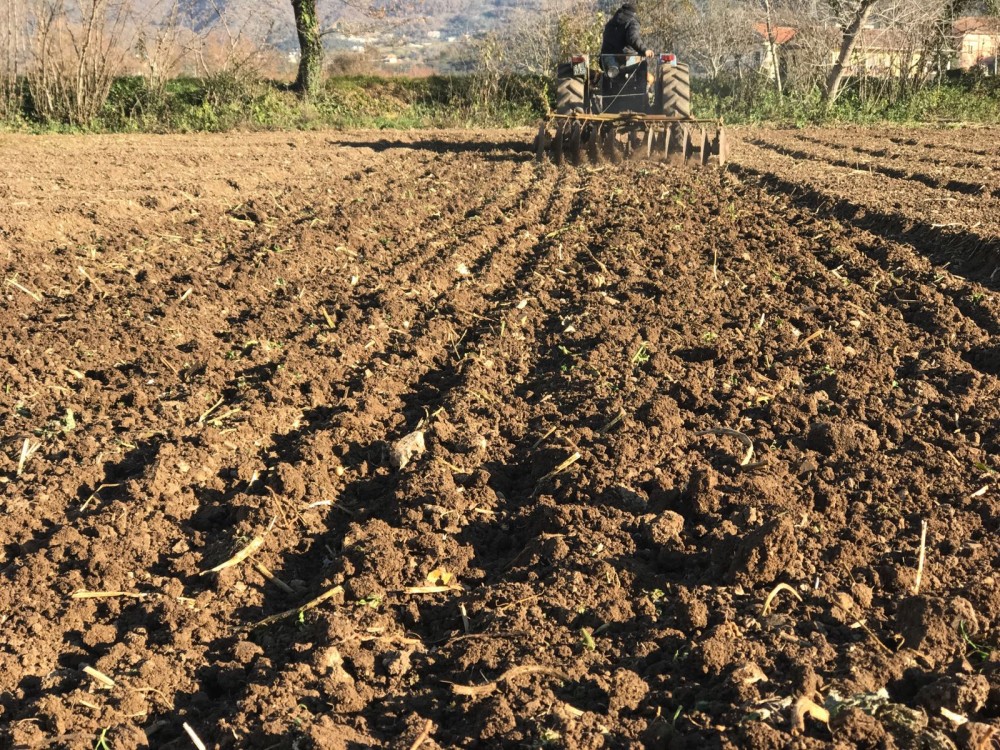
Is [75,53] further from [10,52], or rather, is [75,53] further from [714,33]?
[714,33]

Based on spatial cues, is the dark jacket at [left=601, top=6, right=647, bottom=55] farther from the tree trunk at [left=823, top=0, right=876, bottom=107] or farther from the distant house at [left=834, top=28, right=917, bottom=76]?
the distant house at [left=834, top=28, right=917, bottom=76]

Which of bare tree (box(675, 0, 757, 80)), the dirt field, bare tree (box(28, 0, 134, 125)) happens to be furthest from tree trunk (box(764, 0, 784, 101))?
the dirt field

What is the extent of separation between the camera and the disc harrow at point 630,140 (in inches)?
490

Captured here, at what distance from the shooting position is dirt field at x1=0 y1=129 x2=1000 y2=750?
2635 millimetres

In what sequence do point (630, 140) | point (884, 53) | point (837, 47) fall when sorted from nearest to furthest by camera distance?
point (630, 140) → point (884, 53) → point (837, 47)

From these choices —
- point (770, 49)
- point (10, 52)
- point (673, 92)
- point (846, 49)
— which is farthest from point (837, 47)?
point (10, 52)

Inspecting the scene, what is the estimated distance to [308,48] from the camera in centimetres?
2370

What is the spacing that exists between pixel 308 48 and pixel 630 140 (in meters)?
13.3

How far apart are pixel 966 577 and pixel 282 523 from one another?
97.1 inches

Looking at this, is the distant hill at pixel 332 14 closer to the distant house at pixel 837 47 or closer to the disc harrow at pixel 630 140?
the distant house at pixel 837 47

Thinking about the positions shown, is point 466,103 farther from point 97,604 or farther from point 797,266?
point 97,604

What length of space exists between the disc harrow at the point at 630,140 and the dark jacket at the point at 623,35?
1077 millimetres

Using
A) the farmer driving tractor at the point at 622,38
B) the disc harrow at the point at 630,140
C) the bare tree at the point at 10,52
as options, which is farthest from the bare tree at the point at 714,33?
the bare tree at the point at 10,52

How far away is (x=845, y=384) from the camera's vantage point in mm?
4734
